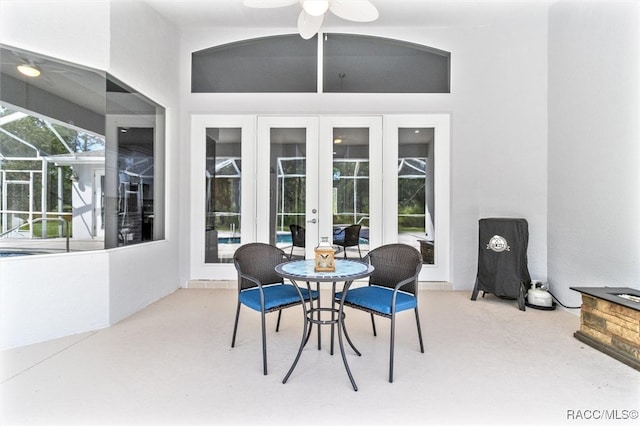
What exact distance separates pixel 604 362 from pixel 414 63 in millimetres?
3912

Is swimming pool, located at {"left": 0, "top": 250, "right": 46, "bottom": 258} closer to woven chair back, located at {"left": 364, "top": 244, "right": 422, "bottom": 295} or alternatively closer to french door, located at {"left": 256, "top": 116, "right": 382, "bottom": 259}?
french door, located at {"left": 256, "top": 116, "right": 382, "bottom": 259}

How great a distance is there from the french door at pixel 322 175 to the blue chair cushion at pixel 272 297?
195 centimetres

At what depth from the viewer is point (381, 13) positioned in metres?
4.01

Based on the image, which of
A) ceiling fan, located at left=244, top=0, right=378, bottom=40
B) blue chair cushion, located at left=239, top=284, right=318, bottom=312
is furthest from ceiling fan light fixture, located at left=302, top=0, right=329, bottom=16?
blue chair cushion, located at left=239, top=284, right=318, bottom=312

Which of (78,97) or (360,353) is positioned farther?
(78,97)

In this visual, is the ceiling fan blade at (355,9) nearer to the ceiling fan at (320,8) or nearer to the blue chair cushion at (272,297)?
the ceiling fan at (320,8)

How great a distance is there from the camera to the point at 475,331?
295 centimetres

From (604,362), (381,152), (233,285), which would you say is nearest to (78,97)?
(233,285)

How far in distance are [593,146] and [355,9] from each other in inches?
105

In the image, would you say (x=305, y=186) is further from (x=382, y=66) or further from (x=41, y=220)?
(x=41, y=220)

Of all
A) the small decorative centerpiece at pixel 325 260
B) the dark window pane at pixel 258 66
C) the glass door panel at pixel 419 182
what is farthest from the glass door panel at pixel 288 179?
the small decorative centerpiece at pixel 325 260

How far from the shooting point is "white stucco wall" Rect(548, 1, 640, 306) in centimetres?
279

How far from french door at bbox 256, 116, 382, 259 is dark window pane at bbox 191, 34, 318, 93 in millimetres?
517

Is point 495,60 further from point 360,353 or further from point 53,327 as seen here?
point 53,327
